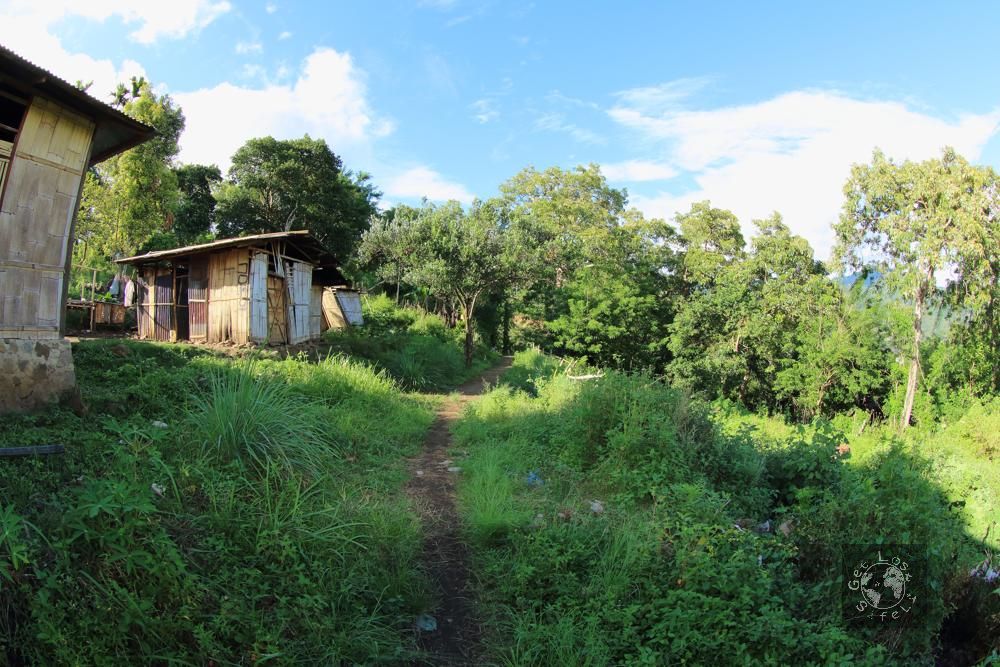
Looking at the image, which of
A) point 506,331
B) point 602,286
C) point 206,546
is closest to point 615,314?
point 602,286

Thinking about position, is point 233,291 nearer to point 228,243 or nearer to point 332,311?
point 228,243

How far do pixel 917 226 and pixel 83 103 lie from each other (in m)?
21.7

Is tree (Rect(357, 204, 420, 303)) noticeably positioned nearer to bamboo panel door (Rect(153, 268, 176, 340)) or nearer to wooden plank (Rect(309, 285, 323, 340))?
wooden plank (Rect(309, 285, 323, 340))

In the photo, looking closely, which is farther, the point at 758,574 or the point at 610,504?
the point at 610,504

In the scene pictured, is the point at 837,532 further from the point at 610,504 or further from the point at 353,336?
the point at 353,336

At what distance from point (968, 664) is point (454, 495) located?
15.0 ft

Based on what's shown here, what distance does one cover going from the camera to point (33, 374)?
6016mm

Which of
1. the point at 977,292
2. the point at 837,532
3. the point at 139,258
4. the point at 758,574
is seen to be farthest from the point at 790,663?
the point at 977,292

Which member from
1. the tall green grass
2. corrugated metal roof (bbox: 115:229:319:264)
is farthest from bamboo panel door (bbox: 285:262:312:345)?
the tall green grass

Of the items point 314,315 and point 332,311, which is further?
point 332,311

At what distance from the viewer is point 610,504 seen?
5.26 meters

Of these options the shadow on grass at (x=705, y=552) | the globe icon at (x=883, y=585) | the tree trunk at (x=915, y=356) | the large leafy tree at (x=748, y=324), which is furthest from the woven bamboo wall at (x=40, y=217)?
the tree trunk at (x=915, y=356)

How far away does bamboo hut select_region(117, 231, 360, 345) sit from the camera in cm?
1280

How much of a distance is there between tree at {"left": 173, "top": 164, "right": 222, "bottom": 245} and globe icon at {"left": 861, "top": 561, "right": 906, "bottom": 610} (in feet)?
98.1
